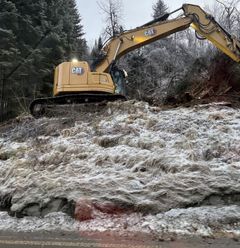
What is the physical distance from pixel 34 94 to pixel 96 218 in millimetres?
17977

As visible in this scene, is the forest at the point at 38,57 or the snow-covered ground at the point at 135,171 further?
the forest at the point at 38,57

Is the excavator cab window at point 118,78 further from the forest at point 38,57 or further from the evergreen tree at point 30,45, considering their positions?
the evergreen tree at point 30,45

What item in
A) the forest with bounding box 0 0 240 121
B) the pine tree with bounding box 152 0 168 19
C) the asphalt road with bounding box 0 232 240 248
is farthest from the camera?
the pine tree with bounding box 152 0 168 19

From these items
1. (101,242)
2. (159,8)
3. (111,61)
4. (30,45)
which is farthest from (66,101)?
(159,8)

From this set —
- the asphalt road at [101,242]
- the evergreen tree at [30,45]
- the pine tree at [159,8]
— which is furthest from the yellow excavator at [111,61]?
the pine tree at [159,8]

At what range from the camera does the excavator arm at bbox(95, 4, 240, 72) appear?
14.9 metres

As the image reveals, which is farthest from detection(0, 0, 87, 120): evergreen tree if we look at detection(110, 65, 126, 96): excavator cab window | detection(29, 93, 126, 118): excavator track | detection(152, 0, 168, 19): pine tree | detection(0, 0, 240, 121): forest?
detection(152, 0, 168, 19): pine tree

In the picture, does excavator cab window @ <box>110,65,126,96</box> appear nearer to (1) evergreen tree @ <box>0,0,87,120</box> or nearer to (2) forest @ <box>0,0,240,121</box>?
(2) forest @ <box>0,0,240,121</box>

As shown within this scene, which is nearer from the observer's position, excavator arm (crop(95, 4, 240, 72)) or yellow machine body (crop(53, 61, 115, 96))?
excavator arm (crop(95, 4, 240, 72))

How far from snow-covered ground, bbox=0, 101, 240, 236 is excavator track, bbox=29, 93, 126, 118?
2957 millimetres

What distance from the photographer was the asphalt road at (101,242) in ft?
17.9

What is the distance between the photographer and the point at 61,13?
29266 mm

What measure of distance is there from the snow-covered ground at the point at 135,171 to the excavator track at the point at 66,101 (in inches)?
116

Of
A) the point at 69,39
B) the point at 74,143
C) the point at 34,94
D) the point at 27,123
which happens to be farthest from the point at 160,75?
the point at 74,143
